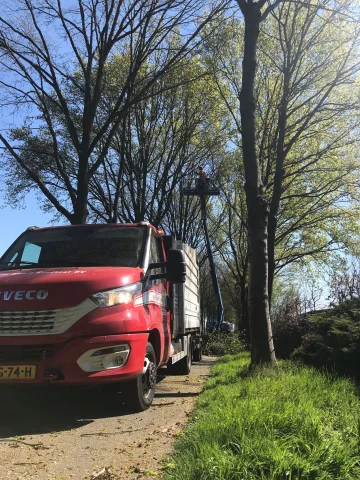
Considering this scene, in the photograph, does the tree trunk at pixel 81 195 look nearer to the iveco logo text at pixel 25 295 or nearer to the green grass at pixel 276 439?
the iveco logo text at pixel 25 295

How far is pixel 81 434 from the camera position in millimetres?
4461

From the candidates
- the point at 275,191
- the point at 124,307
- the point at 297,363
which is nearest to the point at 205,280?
the point at 275,191

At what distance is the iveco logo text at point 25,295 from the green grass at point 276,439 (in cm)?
209

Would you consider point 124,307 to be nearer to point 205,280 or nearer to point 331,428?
point 331,428

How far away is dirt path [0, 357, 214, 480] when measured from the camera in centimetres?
351

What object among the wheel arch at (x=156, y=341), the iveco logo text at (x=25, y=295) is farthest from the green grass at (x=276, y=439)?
the iveco logo text at (x=25, y=295)

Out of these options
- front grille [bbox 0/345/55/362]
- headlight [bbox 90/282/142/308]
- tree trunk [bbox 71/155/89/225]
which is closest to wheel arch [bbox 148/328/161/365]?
headlight [bbox 90/282/142/308]

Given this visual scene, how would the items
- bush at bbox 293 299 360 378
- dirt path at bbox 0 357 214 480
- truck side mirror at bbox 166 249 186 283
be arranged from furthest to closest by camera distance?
bush at bbox 293 299 360 378, truck side mirror at bbox 166 249 186 283, dirt path at bbox 0 357 214 480

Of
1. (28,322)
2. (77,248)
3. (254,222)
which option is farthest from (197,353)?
(28,322)

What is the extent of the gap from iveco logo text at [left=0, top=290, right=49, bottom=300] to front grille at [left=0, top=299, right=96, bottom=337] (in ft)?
0.49

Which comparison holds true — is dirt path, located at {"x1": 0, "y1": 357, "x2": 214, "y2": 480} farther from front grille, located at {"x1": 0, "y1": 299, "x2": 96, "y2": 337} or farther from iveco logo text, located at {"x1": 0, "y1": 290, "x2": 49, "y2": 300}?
iveco logo text, located at {"x1": 0, "y1": 290, "x2": 49, "y2": 300}

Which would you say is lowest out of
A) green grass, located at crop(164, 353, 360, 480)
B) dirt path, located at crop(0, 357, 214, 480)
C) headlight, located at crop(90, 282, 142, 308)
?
dirt path, located at crop(0, 357, 214, 480)

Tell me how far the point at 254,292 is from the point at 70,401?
320 cm

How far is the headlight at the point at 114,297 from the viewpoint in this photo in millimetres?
4840
